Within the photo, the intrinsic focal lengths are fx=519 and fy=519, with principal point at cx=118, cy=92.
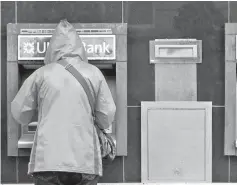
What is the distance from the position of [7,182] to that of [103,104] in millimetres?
1689

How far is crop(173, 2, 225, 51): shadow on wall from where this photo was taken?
4945mm

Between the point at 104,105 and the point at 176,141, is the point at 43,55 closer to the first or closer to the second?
the point at 104,105

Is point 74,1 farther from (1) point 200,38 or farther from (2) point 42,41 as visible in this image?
(1) point 200,38

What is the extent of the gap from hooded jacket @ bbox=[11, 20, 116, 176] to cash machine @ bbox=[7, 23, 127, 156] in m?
1.01

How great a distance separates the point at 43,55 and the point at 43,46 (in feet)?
0.27

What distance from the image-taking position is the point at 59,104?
362 cm

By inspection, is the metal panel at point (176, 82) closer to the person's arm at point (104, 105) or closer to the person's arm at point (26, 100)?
the person's arm at point (104, 105)

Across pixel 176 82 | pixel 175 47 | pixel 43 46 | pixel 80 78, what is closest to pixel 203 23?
pixel 175 47

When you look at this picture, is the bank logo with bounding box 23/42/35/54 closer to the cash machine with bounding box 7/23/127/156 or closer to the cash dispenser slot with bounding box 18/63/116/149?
the cash machine with bounding box 7/23/127/156

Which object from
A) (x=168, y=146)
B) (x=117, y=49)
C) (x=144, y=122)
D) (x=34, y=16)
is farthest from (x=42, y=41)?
(x=168, y=146)

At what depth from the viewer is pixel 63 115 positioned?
3.63m

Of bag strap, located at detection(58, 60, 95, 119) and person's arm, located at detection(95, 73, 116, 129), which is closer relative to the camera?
bag strap, located at detection(58, 60, 95, 119)

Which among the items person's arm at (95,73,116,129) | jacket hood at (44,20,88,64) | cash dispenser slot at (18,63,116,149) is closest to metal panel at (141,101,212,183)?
cash dispenser slot at (18,63,116,149)

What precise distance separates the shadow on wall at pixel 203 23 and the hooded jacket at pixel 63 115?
1.46m
